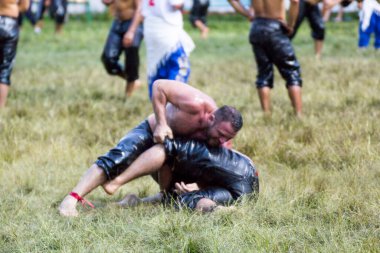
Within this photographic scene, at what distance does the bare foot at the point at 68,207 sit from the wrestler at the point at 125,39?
4.20 m

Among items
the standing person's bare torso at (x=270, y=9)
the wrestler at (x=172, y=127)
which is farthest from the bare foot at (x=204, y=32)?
the wrestler at (x=172, y=127)

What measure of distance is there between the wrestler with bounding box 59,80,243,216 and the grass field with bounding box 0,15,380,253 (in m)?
0.22

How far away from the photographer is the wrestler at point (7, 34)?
26.5 ft

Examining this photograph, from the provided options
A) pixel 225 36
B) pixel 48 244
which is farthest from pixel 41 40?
pixel 48 244

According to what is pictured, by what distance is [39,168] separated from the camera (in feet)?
19.6

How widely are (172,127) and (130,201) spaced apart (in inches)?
20.9

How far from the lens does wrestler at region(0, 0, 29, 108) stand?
8.08 metres

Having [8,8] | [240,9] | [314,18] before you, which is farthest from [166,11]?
[314,18]

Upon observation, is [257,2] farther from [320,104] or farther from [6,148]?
[6,148]

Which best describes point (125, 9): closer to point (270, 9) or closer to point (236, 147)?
point (270, 9)

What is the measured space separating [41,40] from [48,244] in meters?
16.0

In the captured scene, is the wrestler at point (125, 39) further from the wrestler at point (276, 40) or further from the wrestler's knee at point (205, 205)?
the wrestler's knee at point (205, 205)

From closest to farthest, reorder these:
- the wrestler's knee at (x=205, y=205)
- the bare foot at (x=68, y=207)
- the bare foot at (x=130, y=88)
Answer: the wrestler's knee at (x=205, y=205) → the bare foot at (x=68, y=207) → the bare foot at (x=130, y=88)

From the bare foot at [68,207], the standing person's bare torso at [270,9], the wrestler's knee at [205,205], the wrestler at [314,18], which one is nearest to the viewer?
the wrestler's knee at [205,205]
